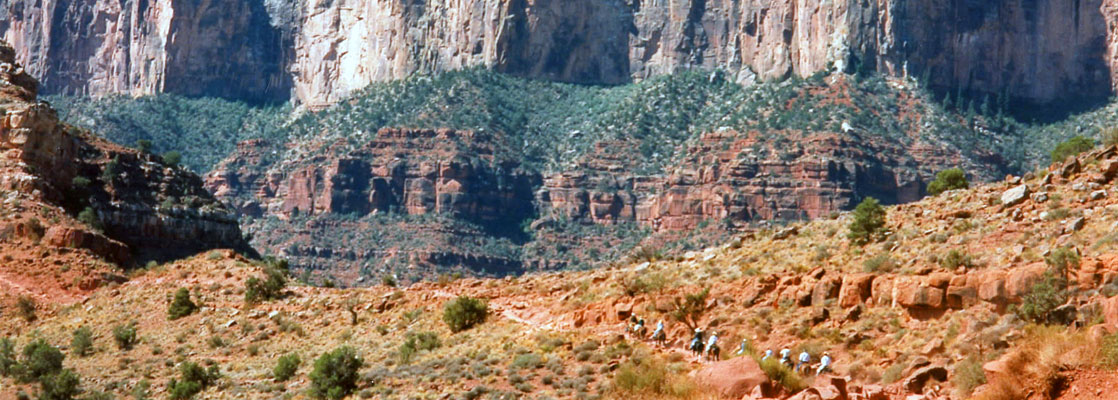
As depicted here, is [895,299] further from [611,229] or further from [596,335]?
[611,229]

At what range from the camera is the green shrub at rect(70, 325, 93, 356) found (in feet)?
190

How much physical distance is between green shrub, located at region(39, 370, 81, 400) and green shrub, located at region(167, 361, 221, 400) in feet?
8.83

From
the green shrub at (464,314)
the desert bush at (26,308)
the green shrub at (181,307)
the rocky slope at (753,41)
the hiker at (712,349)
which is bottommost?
the desert bush at (26,308)

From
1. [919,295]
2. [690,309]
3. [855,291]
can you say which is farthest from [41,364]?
[919,295]

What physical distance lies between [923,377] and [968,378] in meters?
1.55

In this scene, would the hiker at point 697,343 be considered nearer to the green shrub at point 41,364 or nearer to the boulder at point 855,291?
the boulder at point 855,291

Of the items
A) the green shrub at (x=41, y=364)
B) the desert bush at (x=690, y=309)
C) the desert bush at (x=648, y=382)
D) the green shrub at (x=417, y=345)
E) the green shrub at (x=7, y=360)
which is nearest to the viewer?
the desert bush at (x=648, y=382)

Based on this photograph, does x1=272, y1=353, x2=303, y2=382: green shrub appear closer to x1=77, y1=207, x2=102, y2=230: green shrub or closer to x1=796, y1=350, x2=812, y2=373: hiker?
x1=796, y1=350, x2=812, y2=373: hiker

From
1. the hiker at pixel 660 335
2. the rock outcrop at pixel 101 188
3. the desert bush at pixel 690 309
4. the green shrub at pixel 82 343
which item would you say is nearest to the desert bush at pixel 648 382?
the hiker at pixel 660 335

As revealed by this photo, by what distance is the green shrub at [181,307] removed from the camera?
61.7m

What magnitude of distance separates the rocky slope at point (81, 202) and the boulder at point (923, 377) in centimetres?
4215

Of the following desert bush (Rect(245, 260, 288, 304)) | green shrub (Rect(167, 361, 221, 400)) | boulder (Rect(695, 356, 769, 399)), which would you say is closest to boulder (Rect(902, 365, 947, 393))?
boulder (Rect(695, 356, 769, 399))

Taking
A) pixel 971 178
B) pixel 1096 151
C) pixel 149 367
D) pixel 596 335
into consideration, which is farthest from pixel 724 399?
pixel 971 178

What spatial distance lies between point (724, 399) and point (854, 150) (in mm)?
112131
